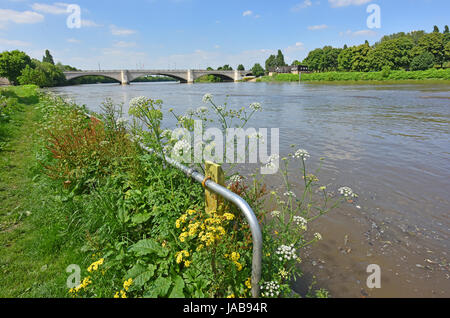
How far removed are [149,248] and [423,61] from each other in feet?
275

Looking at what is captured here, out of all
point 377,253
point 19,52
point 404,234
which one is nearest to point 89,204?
point 377,253

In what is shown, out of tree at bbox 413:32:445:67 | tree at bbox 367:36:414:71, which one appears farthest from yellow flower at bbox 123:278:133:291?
tree at bbox 413:32:445:67

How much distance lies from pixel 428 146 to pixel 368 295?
8.64m

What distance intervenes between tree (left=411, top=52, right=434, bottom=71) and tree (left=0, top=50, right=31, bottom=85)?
100738 mm

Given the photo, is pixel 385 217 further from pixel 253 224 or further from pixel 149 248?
pixel 149 248

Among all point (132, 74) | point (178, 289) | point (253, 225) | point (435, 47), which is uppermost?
point (435, 47)

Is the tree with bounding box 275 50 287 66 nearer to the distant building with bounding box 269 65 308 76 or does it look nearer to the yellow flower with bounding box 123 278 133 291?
the distant building with bounding box 269 65 308 76

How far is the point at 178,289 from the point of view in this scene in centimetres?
247

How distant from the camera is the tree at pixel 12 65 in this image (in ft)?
214

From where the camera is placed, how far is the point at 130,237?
11.5ft

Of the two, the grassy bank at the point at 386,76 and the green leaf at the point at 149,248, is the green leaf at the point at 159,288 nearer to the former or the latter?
the green leaf at the point at 149,248

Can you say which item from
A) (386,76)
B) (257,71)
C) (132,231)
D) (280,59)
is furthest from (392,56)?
(132,231)

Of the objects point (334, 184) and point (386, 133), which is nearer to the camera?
point (334, 184)
